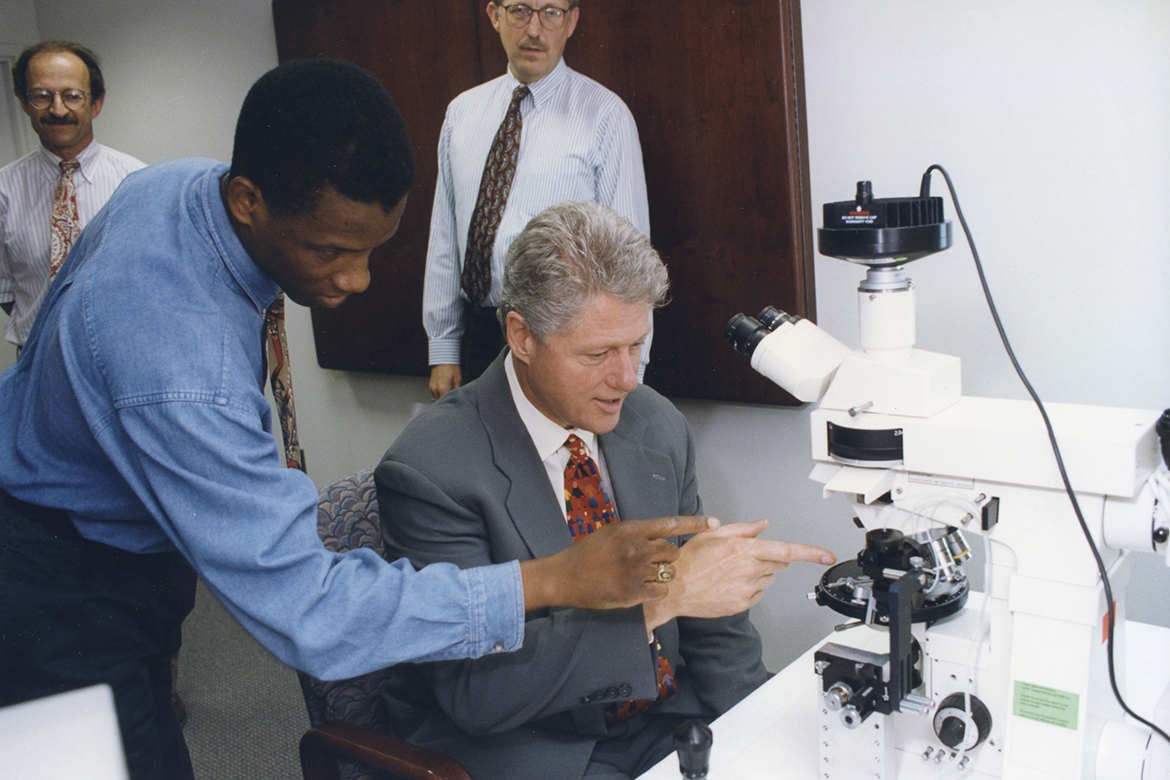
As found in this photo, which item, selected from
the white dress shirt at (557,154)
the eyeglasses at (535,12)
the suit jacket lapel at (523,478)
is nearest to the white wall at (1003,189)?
the white dress shirt at (557,154)

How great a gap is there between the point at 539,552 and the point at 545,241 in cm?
47

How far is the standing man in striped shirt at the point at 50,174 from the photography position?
2.96 meters

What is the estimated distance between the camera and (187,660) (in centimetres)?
334

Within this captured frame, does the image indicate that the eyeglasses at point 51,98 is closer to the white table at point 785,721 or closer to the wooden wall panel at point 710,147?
the wooden wall panel at point 710,147

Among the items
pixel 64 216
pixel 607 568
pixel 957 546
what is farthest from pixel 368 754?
pixel 64 216

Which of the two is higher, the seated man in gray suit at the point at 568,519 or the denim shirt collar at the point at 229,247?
the denim shirt collar at the point at 229,247

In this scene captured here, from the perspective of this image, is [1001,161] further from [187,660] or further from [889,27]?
[187,660]

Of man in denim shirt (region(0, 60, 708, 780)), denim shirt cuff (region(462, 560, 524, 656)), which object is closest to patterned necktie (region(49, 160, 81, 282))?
man in denim shirt (region(0, 60, 708, 780))

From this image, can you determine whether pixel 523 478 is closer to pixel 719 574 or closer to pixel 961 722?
pixel 719 574

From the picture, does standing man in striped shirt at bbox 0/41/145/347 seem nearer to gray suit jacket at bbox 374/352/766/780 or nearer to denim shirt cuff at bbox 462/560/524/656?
gray suit jacket at bbox 374/352/766/780

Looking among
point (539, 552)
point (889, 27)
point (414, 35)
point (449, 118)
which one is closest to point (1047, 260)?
point (889, 27)

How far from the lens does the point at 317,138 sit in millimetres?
977

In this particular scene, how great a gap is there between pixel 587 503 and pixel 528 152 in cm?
132

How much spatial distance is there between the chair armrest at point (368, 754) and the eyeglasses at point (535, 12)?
1.84 metres
